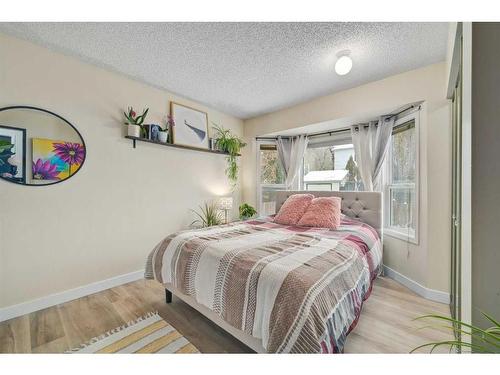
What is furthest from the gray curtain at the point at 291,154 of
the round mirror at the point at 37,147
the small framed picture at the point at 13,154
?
the small framed picture at the point at 13,154

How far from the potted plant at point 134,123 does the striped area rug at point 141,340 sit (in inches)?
78.5

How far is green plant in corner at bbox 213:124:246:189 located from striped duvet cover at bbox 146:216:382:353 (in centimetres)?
183

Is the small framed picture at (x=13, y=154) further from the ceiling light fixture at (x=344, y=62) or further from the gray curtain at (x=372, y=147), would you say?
the gray curtain at (x=372, y=147)

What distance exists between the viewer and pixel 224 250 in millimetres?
1573

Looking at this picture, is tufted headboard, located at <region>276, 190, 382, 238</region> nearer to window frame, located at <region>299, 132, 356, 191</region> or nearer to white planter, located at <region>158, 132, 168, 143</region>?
window frame, located at <region>299, 132, 356, 191</region>

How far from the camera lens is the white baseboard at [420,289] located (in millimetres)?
2127

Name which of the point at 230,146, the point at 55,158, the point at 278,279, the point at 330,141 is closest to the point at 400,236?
the point at 330,141

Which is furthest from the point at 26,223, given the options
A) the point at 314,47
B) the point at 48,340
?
the point at 314,47

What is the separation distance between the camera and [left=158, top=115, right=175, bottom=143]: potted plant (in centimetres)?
275

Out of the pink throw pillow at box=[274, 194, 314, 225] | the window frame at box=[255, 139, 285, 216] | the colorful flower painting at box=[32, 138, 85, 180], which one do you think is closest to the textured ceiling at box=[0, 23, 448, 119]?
the colorful flower painting at box=[32, 138, 85, 180]

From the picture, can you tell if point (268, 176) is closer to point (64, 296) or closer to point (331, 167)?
point (331, 167)

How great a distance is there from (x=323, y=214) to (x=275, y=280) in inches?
58.4

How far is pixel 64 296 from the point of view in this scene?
2.11 metres
